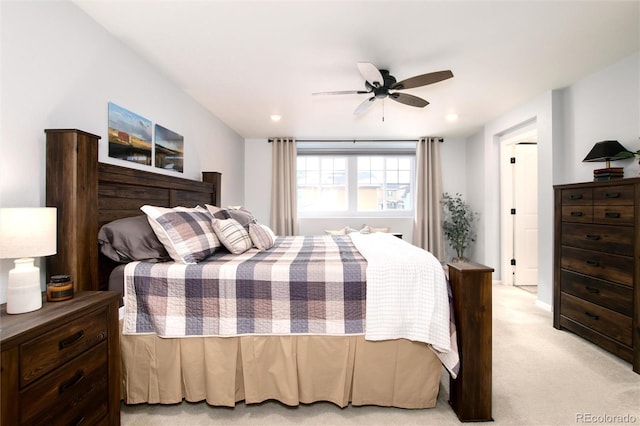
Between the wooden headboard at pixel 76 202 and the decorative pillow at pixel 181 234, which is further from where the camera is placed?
the decorative pillow at pixel 181 234

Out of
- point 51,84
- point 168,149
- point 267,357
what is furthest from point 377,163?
point 51,84

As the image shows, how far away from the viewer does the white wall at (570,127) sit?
8.16 ft

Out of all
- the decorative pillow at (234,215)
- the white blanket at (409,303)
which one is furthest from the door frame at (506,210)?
the decorative pillow at (234,215)

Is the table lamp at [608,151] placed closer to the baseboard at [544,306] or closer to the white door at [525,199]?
the baseboard at [544,306]

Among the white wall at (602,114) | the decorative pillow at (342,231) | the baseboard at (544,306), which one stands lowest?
the baseboard at (544,306)

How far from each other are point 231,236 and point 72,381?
3.79 ft

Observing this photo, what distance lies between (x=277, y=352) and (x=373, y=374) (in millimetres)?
557

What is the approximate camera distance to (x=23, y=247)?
1.15 m

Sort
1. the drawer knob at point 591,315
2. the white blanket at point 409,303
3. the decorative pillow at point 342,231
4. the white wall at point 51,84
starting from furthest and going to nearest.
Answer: the decorative pillow at point 342,231, the drawer knob at point 591,315, the white blanket at point 409,303, the white wall at point 51,84

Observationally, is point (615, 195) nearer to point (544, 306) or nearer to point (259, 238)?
point (544, 306)

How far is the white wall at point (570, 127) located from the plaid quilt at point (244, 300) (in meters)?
2.75

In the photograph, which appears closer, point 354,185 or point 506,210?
point 506,210

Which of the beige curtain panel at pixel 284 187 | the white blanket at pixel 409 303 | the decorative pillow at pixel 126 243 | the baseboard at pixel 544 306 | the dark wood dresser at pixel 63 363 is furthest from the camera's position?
the beige curtain panel at pixel 284 187

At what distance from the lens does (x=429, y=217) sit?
17.1 ft
